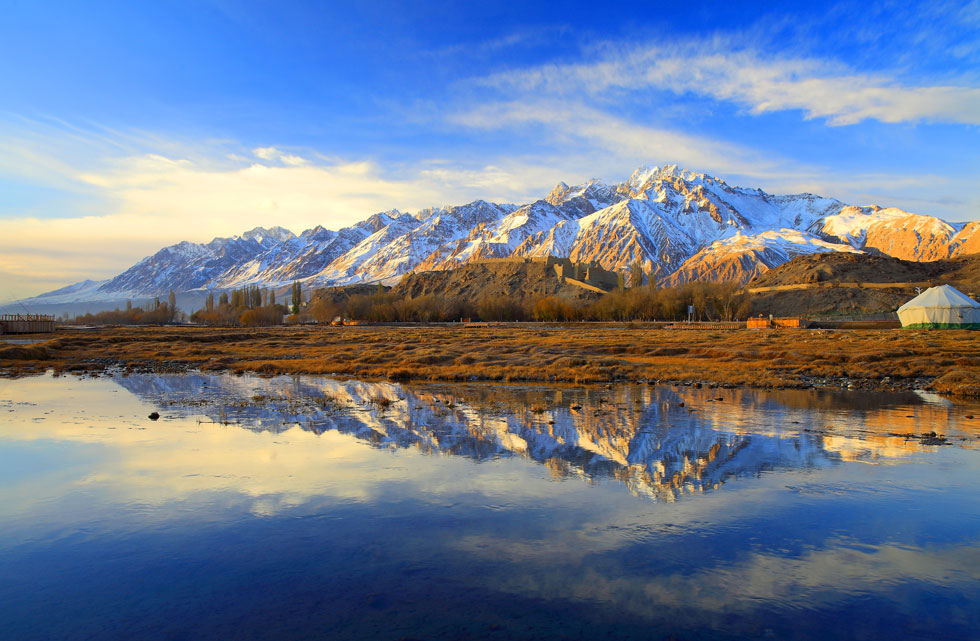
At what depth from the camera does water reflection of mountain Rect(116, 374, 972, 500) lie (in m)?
11.9

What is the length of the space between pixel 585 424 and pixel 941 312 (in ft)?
256

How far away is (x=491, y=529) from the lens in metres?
8.40

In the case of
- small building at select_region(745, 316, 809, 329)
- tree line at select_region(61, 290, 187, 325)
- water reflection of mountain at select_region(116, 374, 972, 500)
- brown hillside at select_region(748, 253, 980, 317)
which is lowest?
water reflection of mountain at select_region(116, 374, 972, 500)

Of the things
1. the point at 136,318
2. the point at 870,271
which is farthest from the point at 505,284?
the point at 136,318

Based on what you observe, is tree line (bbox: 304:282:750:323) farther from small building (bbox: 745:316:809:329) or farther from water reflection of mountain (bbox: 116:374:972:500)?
water reflection of mountain (bbox: 116:374:972:500)

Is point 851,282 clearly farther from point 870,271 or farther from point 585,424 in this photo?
point 585,424

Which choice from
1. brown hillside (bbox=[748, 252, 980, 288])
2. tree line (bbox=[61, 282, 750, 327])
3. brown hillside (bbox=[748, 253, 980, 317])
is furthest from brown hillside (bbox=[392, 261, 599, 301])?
brown hillside (bbox=[748, 252, 980, 288])

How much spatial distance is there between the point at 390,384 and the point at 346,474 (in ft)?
49.8

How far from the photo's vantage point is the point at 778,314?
11812cm

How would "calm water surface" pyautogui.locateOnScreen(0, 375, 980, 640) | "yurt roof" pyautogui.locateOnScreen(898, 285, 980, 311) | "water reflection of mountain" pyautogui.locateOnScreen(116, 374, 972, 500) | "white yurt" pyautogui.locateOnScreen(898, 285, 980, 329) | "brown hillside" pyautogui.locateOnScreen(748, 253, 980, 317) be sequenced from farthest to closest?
"brown hillside" pyautogui.locateOnScreen(748, 253, 980, 317), "yurt roof" pyautogui.locateOnScreen(898, 285, 980, 311), "white yurt" pyautogui.locateOnScreen(898, 285, 980, 329), "water reflection of mountain" pyautogui.locateOnScreen(116, 374, 972, 500), "calm water surface" pyautogui.locateOnScreen(0, 375, 980, 640)

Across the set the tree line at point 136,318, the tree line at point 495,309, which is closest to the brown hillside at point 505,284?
the tree line at point 495,309

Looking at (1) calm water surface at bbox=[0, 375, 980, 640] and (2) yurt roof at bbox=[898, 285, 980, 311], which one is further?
(2) yurt roof at bbox=[898, 285, 980, 311]

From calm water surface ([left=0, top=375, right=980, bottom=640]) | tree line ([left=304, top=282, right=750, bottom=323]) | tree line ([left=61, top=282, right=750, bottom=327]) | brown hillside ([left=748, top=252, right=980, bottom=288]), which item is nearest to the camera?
calm water surface ([left=0, top=375, right=980, bottom=640])

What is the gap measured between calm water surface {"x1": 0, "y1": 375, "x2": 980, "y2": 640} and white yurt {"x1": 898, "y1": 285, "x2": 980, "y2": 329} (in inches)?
2767
